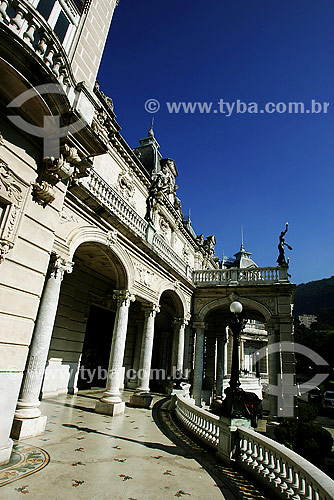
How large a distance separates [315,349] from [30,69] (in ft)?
216

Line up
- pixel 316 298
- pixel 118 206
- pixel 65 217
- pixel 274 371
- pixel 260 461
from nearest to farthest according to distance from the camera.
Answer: pixel 260 461 < pixel 65 217 < pixel 118 206 < pixel 274 371 < pixel 316 298

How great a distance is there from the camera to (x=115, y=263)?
11.5m

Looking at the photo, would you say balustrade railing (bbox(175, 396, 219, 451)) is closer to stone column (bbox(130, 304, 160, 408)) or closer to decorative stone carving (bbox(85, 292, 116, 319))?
stone column (bbox(130, 304, 160, 408))

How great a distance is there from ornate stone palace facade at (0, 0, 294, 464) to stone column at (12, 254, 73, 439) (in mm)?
28

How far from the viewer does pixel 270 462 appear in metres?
5.32

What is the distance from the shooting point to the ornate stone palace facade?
474 cm

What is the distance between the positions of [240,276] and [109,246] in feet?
36.8

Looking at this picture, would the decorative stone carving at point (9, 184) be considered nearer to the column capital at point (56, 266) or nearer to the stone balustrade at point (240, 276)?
the column capital at point (56, 266)

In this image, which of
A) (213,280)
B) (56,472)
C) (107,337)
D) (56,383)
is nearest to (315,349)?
(213,280)

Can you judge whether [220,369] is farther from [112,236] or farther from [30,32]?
[30,32]

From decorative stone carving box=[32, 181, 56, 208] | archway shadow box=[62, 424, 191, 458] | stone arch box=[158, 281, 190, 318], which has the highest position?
stone arch box=[158, 281, 190, 318]

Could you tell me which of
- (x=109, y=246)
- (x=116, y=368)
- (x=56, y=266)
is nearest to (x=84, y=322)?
(x=116, y=368)

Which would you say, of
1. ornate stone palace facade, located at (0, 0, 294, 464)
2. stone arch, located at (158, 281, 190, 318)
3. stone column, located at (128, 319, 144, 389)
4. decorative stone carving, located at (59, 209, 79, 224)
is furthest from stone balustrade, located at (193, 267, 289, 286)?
decorative stone carving, located at (59, 209, 79, 224)

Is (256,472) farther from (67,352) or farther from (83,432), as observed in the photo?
(67,352)
